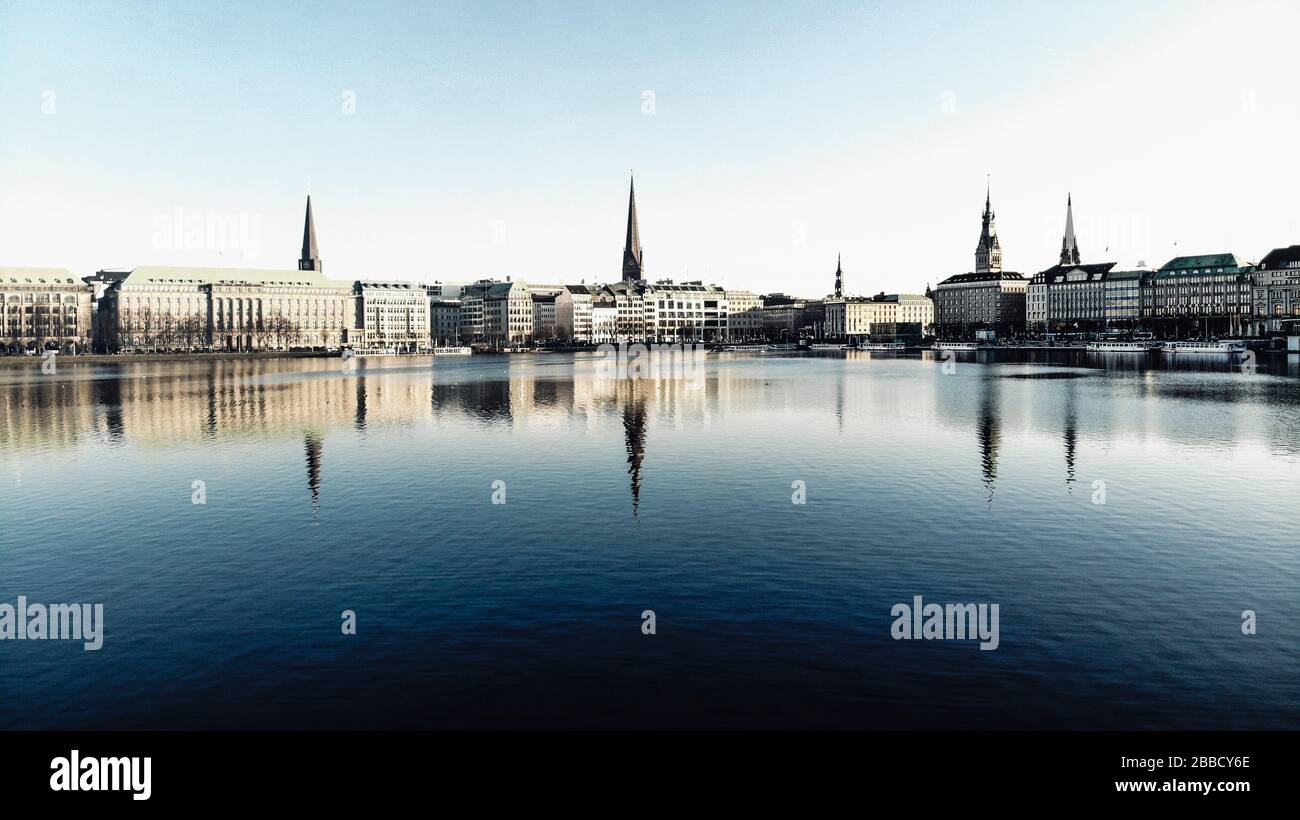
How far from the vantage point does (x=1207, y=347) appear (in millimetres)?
108750

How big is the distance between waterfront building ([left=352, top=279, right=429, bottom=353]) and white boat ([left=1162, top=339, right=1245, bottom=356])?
12753 centimetres

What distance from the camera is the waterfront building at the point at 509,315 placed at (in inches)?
7682

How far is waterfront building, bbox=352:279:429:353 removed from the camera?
187 metres

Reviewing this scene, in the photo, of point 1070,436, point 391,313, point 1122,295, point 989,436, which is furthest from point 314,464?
point 1122,295

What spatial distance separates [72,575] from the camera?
55.8 ft

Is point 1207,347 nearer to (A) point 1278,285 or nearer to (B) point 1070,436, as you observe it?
(A) point 1278,285

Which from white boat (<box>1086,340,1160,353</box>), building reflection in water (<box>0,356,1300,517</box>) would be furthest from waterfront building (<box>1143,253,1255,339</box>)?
building reflection in water (<box>0,356,1300,517</box>)

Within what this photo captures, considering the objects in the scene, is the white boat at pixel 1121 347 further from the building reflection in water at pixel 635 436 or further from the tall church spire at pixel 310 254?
the tall church spire at pixel 310 254

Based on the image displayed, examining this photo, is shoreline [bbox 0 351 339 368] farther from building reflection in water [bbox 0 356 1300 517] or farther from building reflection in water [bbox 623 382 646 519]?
building reflection in water [bbox 623 382 646 519]

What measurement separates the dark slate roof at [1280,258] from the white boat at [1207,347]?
41517 mm
